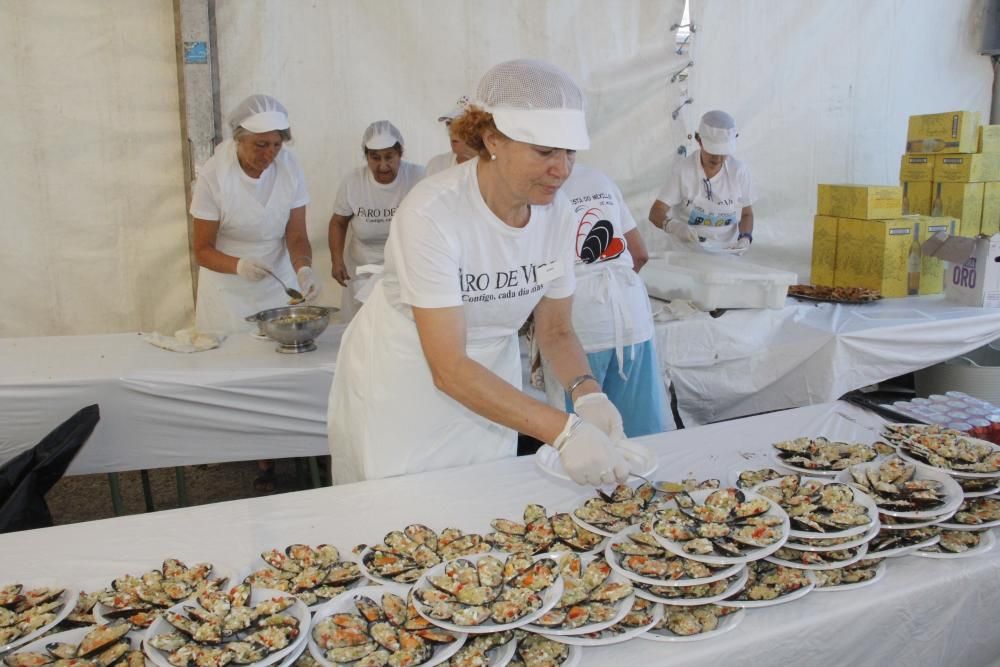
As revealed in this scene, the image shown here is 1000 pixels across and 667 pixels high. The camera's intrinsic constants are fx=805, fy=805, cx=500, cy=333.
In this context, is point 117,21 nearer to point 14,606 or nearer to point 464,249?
point 464,249

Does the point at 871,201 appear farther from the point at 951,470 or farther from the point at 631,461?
the point at 631,461

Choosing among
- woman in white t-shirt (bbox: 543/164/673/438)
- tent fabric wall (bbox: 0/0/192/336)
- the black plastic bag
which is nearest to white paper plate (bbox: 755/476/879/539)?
woman in white t-shirt (bbox: 543/164/673/438)

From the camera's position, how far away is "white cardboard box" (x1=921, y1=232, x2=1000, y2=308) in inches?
153

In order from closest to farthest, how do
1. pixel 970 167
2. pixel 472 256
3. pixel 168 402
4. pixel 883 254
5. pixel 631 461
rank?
1. pixel 631 461
2. pixel 472 256
3. pixel 168 402
4. pixel 883 254
5. pixel 970 167

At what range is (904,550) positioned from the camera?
153 centimetres

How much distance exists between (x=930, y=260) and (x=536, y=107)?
11.2ft

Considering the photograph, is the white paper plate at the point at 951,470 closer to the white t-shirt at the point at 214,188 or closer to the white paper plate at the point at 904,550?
Answer: the white paper plate at the point at 904,550

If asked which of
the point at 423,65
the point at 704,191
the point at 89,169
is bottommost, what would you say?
the point at 704,191

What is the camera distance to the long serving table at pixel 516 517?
1352mm

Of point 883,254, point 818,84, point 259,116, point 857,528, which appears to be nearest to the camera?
point 857,528

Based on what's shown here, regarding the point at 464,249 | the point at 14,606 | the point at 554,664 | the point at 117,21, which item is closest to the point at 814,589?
the point at 554,664

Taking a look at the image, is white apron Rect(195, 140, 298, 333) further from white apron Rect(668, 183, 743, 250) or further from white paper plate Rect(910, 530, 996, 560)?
white paper plate Rect(910, 530, 996, 560)

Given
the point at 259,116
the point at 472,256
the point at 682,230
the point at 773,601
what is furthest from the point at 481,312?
the point at 682,230

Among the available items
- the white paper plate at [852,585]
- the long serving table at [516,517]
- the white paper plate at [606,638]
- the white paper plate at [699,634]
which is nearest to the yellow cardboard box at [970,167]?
the long serving table at [516,517]
